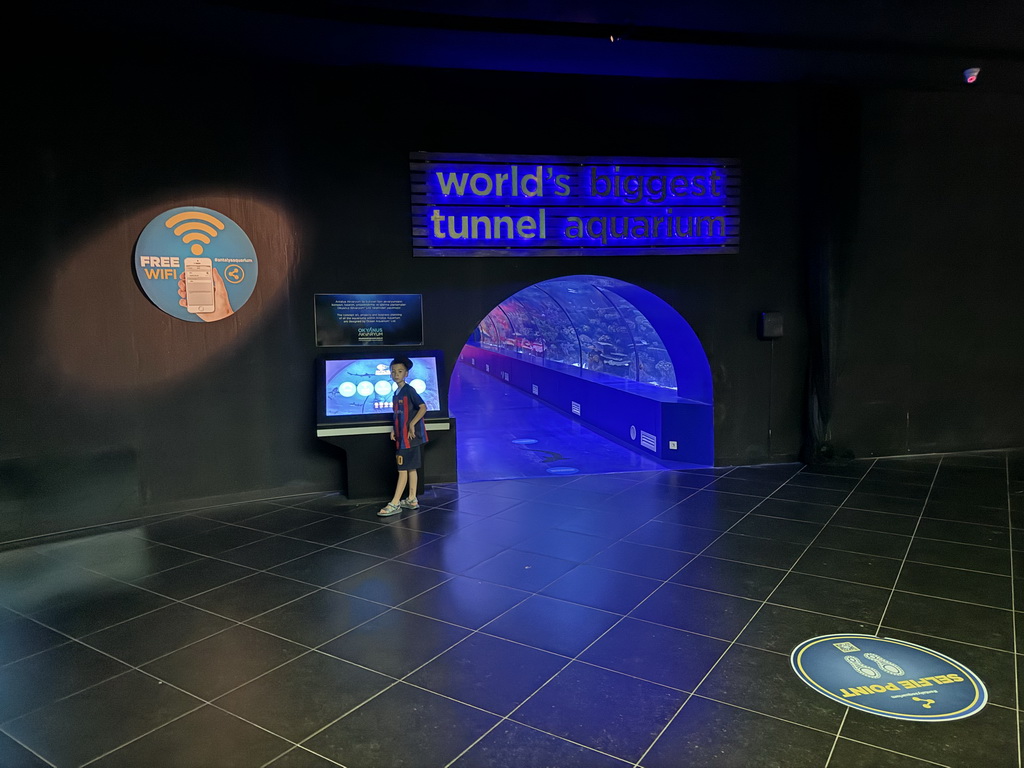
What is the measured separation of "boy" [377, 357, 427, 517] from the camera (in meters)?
6.82

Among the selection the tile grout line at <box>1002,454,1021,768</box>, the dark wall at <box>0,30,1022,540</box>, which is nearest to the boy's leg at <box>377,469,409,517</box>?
the dark wall at <box>0,30,1022,540</box>

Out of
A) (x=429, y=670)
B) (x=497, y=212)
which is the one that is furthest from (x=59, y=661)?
(x=497, y=212)

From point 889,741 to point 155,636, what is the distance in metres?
4.11

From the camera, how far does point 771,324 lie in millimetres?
8461

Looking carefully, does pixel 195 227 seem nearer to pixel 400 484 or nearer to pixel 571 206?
pixel 400 484

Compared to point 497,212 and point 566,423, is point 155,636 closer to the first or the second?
point 497,212

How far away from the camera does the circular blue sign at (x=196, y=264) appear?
6.79 m

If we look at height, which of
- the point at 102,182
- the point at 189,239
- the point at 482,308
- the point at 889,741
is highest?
the point at 102,182

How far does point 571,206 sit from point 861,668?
5.63 m

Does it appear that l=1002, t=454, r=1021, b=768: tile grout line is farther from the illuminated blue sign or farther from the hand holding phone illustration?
the hand holding phone illustration

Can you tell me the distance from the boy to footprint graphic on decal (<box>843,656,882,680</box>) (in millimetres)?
4201

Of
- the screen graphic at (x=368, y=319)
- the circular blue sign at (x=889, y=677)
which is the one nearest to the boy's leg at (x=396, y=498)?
the screen graphic at (x=368, y=319)

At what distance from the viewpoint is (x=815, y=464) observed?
8617mm

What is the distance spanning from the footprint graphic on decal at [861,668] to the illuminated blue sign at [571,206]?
17.2 ft
